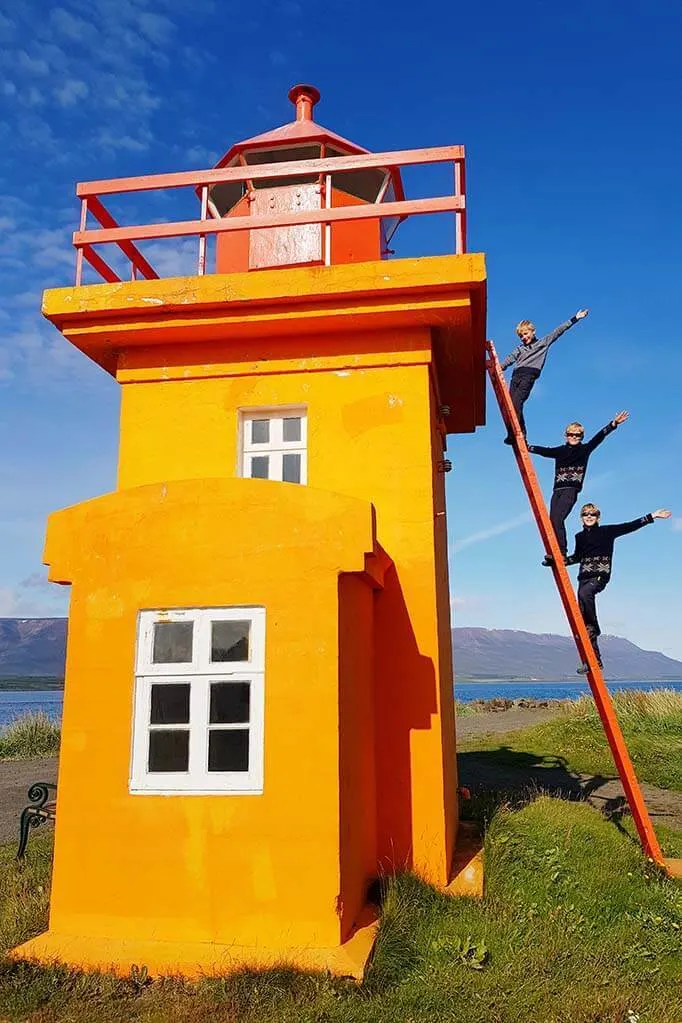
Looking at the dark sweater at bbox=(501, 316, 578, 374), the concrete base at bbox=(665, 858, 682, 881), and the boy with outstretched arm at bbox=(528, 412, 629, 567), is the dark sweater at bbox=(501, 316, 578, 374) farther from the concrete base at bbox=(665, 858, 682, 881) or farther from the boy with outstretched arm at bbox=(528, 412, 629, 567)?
the concrete base at bbox=(665, 858, 682, 881)

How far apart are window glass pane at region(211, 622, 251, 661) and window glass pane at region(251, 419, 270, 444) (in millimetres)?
2669

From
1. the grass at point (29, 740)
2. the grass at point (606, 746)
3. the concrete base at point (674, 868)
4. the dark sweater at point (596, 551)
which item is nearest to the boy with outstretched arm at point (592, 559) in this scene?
the dark sweater at point (596, 551)

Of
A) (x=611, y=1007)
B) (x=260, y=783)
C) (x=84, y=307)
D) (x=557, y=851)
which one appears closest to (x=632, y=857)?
(x=557, y=851)

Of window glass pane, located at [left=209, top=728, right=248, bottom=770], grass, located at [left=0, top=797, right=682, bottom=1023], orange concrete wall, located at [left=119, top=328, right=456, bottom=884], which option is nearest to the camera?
grass, located at [left=0, top=797, right=682, bottom=1023]

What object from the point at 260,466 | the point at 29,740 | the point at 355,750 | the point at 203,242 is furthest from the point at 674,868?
the point at 29,740

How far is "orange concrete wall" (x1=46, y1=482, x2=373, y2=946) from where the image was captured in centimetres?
554

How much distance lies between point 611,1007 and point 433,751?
256 cm

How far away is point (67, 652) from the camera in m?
6.38

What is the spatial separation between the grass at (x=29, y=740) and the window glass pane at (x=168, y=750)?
15087mm

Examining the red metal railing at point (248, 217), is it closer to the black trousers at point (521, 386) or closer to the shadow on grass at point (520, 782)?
the black trousers at point (521, 386)

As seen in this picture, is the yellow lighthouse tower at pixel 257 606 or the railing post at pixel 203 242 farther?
the railing post at pixel 203 242

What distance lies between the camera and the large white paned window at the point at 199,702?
5801mm

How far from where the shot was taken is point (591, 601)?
8.05 m

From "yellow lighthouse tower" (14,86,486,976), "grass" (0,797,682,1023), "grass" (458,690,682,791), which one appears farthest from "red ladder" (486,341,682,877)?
"grass" (458,690,682,791)
